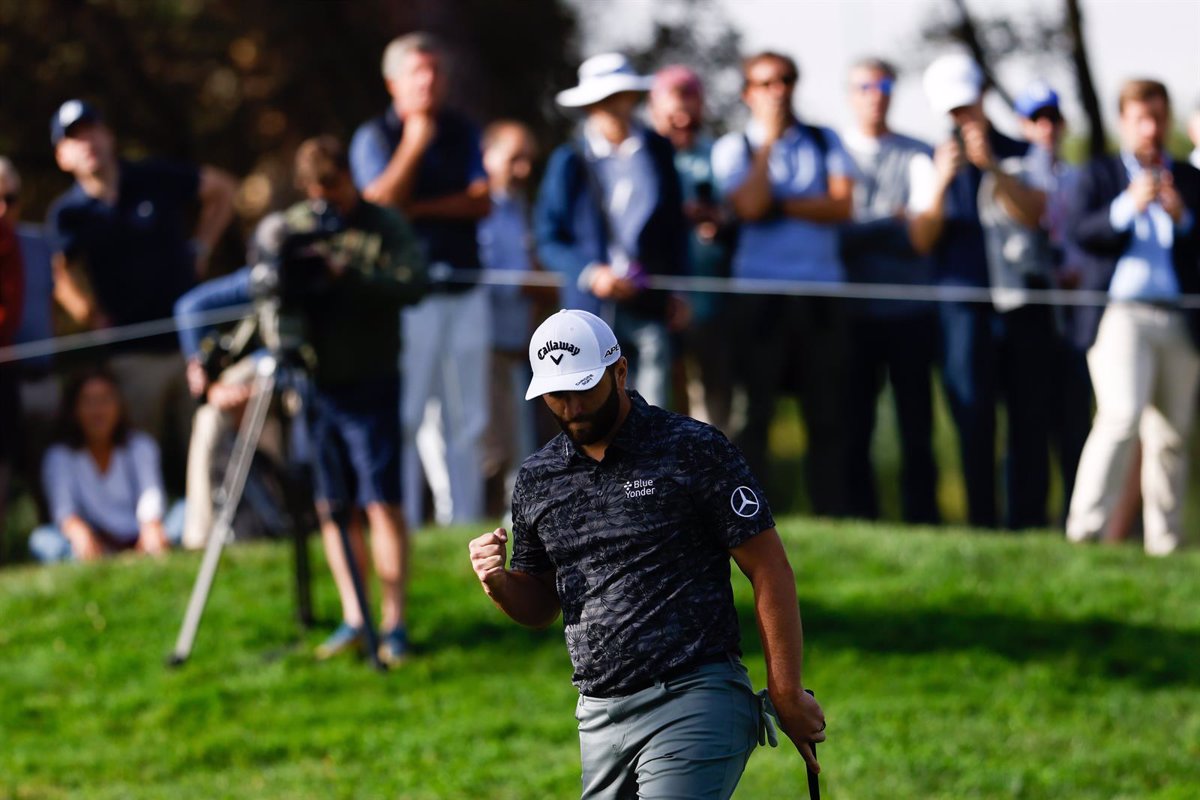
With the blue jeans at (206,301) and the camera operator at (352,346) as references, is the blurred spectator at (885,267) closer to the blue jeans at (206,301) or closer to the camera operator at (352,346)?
the camera operator at (352,346)

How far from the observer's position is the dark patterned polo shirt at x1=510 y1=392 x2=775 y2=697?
5.05 m

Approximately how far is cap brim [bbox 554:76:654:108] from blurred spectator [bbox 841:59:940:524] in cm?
136

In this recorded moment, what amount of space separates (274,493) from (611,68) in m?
2.84

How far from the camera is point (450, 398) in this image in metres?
10.9

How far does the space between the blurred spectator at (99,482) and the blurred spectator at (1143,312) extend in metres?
5.15

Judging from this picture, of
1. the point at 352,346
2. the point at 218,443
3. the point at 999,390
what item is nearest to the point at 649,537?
the point at 352,346

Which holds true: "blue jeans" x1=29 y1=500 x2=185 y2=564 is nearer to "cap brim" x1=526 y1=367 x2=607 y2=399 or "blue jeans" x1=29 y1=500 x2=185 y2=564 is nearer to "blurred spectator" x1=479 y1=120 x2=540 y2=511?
"blurred spectator" x1=479 y1=120 x2=540 y2=511

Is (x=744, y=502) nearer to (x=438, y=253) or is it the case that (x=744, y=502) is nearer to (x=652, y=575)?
(x=652, y=575)

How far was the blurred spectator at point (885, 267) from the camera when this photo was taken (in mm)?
10750

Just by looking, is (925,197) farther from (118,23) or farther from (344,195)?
(118,23)

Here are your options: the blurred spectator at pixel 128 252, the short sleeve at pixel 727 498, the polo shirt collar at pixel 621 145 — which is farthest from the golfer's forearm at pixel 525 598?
the blurred spectator at pixel 128 252

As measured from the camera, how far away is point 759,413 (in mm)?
10734

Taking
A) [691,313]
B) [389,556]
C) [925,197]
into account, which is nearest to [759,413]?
[691,313]

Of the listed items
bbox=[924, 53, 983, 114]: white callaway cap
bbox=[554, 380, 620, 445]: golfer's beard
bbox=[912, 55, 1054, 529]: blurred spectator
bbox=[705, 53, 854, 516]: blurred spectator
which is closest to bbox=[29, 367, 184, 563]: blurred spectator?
bbox=[705, 53, 854, 516]: blurred spectator
